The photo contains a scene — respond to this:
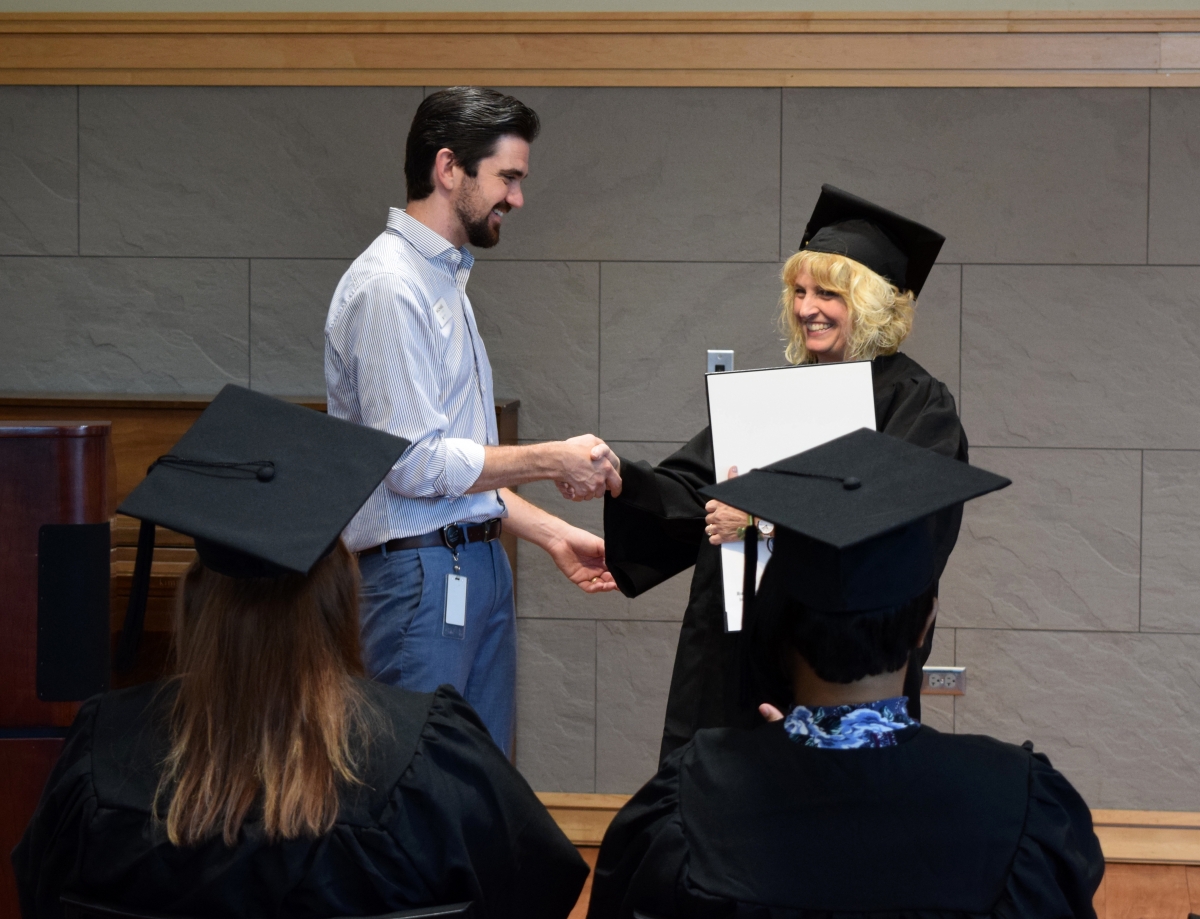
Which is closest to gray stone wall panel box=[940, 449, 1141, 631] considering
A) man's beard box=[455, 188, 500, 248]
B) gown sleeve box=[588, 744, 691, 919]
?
man's beard box=[455, 188, 500, 248]

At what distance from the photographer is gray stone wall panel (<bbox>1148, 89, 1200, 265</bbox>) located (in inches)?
146

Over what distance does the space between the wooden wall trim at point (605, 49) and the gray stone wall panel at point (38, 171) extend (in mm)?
79

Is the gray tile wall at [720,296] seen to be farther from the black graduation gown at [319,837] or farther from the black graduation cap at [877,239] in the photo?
the black graduation gown at [319,837]

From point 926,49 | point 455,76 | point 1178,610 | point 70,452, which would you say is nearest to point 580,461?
point 70,452

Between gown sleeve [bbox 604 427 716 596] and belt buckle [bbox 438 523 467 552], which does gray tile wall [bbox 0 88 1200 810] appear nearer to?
gown sleeve [bbox 604 427 716 596]

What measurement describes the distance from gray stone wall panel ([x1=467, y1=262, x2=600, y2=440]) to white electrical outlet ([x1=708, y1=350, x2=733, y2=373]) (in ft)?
1.21

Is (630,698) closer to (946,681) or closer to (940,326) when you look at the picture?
(946,681)

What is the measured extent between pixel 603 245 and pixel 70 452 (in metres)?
2.10

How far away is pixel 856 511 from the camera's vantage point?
154cm

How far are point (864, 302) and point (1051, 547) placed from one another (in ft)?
5.10

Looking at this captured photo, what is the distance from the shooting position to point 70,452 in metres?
2.10

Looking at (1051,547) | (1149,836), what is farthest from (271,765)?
(1149,836)

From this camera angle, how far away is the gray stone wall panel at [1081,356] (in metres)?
3.76

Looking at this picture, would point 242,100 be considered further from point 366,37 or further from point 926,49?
point 926,49
